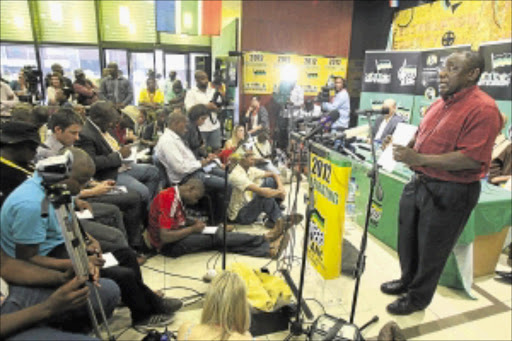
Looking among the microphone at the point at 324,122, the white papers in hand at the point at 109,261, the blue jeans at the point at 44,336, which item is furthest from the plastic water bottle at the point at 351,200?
the blue jeans at the point at 44,336

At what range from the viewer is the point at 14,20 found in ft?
28.0

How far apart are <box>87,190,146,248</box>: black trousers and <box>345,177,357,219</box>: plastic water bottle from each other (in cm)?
207

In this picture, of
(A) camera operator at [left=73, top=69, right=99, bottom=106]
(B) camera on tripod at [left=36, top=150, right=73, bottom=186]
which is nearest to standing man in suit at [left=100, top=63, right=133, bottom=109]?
(A) camera operator at [left=73, top=69, right=99, bottom=106]

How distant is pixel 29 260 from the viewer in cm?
154

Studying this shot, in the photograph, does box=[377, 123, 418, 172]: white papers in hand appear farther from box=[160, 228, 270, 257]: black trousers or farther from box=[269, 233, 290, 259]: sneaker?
box=[160, 228, 270, 257]: black trousers

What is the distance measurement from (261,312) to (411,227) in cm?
122

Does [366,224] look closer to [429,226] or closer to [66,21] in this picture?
[429,226]

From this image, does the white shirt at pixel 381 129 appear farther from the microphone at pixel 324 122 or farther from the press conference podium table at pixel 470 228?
the microphone at pixel 324 122

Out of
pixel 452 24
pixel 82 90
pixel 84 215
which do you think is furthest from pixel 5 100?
pixel 452 24

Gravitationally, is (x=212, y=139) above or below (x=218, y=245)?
above

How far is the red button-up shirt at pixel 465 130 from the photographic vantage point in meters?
1.92

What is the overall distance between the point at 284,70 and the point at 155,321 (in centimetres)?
625

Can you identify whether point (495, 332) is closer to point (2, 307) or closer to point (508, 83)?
point (2, 307)

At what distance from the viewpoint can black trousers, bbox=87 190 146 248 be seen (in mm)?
2865
